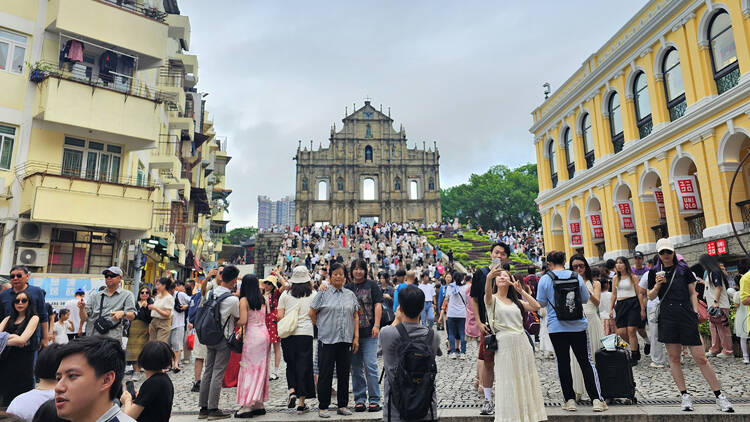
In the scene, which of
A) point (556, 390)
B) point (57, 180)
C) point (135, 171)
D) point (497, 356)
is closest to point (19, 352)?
point (497, 356)

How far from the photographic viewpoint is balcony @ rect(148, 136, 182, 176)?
19.3 m

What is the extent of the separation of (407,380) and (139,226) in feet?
44.0

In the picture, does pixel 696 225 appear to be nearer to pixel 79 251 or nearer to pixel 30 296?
pixel 30 296

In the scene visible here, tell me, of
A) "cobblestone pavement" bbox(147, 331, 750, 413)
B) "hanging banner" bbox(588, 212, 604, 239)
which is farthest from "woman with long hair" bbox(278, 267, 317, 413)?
"hanging banner" bbox(588, 212, 604, 239)

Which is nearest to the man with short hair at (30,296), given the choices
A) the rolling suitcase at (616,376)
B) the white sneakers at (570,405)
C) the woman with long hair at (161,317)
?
the woman with long hair at (161,317)

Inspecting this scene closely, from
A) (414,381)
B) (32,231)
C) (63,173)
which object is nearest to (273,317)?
(414,381)

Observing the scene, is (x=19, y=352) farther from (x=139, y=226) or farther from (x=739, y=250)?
(x=739, y=250)

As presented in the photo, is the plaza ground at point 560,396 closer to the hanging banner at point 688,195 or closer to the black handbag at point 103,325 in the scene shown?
the black handbag at point 103,325

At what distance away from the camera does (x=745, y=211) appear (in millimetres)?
13281

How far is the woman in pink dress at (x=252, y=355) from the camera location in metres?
5.21

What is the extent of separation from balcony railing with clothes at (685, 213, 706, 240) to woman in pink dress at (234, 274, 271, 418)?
49.7 feet

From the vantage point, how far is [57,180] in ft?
41.7

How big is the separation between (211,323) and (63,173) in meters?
11.4

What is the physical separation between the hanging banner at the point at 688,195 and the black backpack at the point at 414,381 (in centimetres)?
1517
